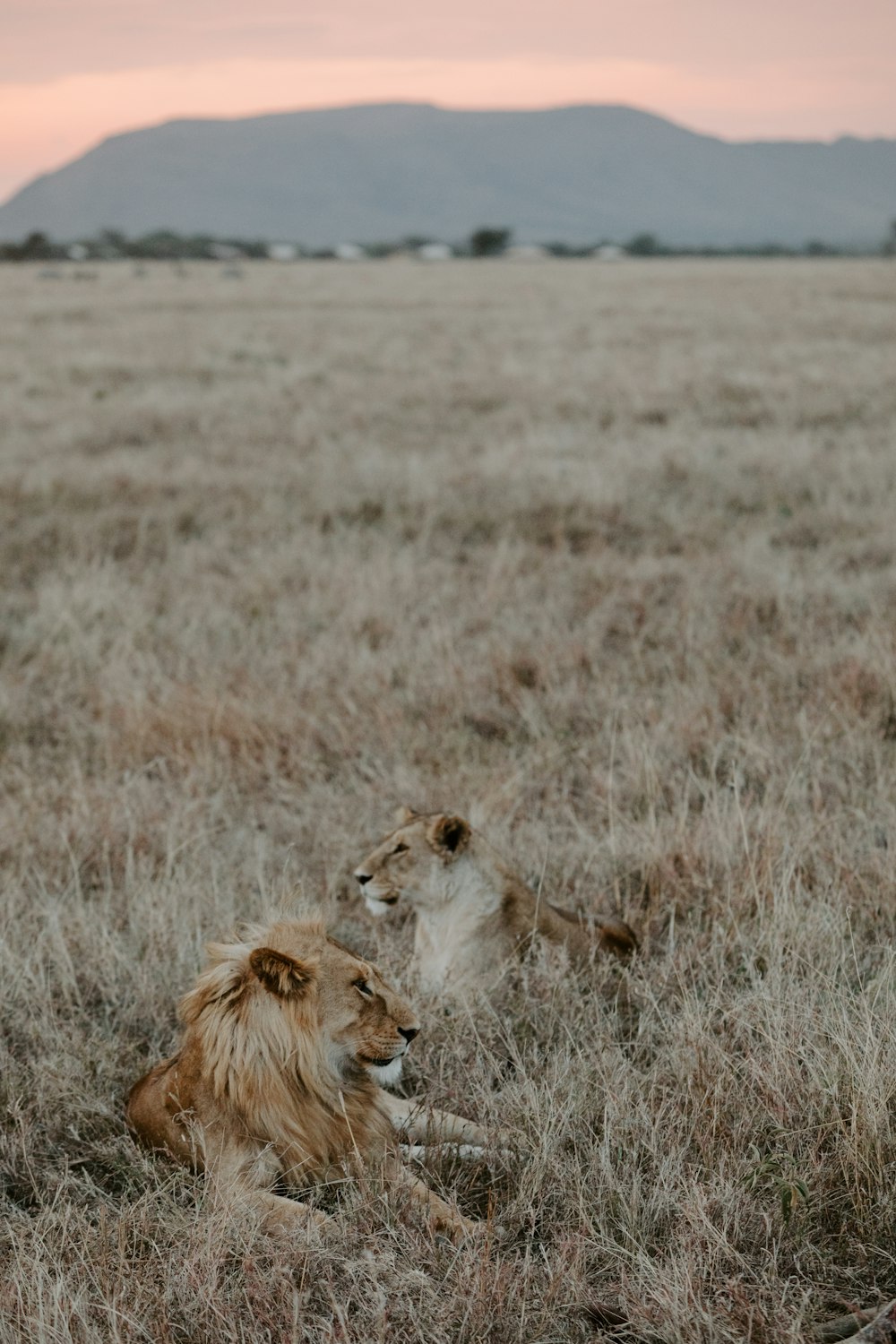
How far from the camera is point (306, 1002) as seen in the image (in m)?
2.61

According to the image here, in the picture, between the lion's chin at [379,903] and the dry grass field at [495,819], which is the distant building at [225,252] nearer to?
the dry grass field at [495,819]

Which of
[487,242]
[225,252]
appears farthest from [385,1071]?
[487,242]

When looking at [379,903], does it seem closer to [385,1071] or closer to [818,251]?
[385,1071]

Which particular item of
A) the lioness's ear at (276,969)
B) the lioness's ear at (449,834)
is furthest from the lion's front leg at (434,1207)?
the lioness's ear at (449,834)

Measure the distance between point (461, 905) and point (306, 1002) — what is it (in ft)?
4.23

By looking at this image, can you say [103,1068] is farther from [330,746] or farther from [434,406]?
[434,406]

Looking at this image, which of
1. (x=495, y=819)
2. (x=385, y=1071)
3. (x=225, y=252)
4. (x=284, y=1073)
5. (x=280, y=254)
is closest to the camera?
(x=284, y=1073)

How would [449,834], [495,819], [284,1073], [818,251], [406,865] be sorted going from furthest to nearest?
[818,251]
[495,819]
[406,865]
[449,834]
[284,1073]

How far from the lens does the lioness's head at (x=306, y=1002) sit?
2574 millimetres

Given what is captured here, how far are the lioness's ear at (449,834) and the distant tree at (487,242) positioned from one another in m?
85.9

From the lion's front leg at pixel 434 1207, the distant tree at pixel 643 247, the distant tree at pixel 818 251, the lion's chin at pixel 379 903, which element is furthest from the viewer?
the distant tree at pixel 643 247

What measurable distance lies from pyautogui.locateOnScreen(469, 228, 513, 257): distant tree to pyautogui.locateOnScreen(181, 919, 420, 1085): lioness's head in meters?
86.9

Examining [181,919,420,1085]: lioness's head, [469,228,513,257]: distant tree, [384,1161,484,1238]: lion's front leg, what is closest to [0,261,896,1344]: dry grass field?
[384,1161,484,1238]: lion's front leg

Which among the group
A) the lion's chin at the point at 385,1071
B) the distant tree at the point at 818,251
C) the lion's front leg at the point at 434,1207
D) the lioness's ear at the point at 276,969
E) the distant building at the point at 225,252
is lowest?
the lion's front leg at the point at 434,1207
